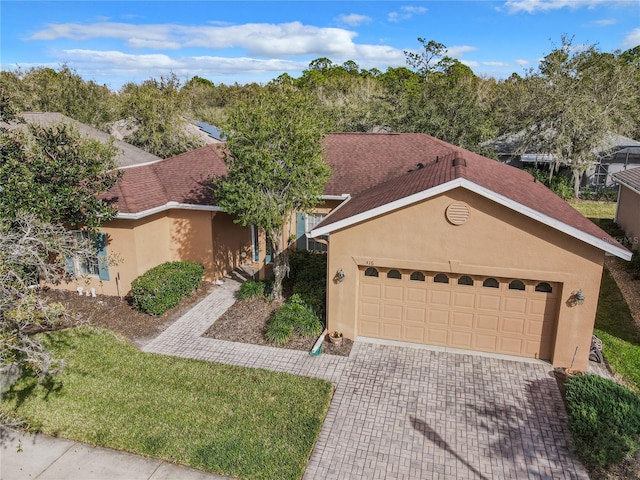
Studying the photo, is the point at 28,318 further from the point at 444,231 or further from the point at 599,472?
the point at 599,472

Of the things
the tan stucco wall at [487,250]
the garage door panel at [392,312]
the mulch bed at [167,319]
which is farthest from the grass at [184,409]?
the tan stucco wall at [487,250]

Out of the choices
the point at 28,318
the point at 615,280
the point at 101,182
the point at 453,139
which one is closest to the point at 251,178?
the point at 101,182

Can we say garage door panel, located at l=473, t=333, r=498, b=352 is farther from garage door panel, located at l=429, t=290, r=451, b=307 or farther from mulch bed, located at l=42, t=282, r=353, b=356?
mulch bed, located at l=42, t=282, r=353, b=356

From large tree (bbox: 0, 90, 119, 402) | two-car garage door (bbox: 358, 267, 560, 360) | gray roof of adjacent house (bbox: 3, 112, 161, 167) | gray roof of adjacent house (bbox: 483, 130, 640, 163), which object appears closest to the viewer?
two-car garage door (bbox: 358, 267, 560, 360)

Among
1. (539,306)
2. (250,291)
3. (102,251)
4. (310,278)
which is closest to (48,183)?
(102,251)

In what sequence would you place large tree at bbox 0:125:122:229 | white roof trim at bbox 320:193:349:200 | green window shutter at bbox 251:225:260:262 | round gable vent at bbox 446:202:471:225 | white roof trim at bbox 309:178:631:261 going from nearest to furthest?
white roof trim at bbox 309:178:631:261 < round gable vent at bbox 446:202:471:225 < large tree at bbox 0:125:122:229 < white roof trim at bbox 320:193:349:200 < green window shutter at bbox 251:225:260:262

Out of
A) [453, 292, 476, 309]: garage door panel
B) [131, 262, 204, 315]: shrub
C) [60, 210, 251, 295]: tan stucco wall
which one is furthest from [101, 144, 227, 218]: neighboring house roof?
[453, 292, 476, 309]: garage door panel

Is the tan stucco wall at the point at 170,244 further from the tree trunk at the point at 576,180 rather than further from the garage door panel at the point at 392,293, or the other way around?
the tree trunk at the point at 576,180
